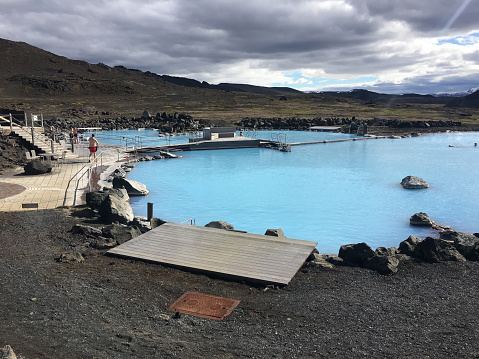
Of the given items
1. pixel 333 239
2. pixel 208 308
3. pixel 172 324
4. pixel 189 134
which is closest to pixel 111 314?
pixel 172 324

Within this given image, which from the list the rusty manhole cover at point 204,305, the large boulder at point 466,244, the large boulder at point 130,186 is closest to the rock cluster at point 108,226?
the rusty manhole cover at point 204,305

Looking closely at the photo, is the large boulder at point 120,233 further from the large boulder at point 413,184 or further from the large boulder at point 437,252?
the large boulder at point 413,184

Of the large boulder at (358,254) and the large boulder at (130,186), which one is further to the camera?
the large boulder at (130,186)

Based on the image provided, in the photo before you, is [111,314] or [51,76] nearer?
[111,314]

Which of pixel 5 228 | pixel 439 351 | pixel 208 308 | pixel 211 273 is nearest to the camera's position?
pixel 439 351

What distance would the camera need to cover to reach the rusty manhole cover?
5.95 metres

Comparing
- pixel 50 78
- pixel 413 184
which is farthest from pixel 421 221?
pixel 50 78

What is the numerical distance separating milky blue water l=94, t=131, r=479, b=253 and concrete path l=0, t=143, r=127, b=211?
1.86 meters

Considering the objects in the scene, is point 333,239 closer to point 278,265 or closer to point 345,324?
point 278,265

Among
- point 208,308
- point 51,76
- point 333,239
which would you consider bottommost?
point 333,239

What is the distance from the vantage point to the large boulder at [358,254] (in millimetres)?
8047

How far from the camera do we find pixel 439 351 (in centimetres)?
499

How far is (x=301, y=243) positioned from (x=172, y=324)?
12.3 feet

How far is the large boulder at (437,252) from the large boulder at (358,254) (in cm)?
110
